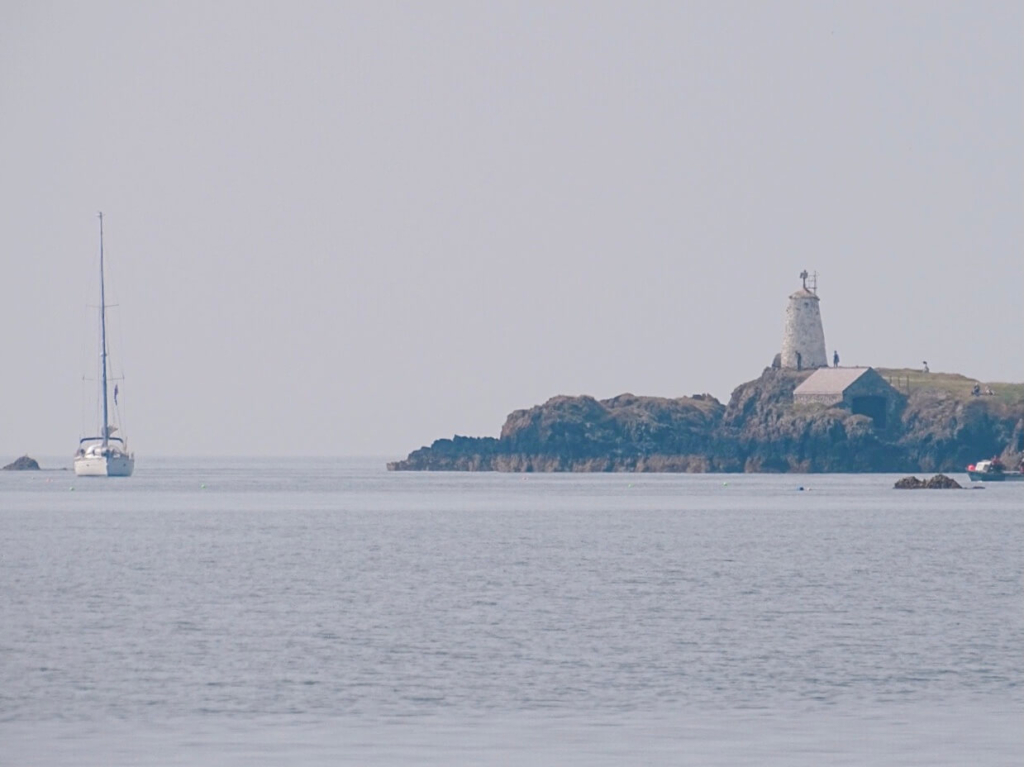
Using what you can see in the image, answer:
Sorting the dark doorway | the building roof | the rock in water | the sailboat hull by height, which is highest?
the building roof

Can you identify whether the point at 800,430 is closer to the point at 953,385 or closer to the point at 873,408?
the point at 873,408

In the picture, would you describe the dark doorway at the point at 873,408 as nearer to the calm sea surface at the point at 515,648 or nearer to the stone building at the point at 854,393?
the stone building at the point at 854,393

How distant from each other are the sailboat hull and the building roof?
66360 mm

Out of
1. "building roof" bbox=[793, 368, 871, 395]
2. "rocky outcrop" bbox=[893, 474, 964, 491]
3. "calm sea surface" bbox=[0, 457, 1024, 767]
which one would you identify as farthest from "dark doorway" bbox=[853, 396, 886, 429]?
"calm sea surface" bbox=[0, 457, 1024, 767]

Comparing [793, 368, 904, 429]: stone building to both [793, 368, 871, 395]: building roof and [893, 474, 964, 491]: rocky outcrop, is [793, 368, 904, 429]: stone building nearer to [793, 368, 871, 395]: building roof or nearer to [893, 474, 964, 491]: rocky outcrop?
[793, 368, 871, 395]: building roof

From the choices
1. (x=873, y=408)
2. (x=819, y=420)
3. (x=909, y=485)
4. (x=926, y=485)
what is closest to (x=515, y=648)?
(x=909, y=485)

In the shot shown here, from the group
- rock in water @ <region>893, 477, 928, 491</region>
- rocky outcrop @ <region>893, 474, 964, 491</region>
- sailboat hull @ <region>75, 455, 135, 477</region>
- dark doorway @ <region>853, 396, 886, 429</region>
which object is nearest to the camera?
rocky outcrop @ <region>893, 474, 964, 491</region>

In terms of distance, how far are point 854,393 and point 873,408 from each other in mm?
3636

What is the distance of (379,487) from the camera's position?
166375 mm

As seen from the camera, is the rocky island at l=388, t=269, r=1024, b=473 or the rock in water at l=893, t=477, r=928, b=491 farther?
the rocky island at l=388, t=269, r=1024, b=473

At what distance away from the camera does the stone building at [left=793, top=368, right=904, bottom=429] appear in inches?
7215

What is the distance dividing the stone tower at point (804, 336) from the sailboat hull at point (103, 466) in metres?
66.7

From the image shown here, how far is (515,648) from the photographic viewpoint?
3731 cm

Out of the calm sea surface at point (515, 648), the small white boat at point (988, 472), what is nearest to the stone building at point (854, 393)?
the small white boat at point (988, 472)
